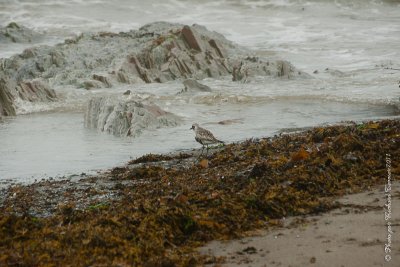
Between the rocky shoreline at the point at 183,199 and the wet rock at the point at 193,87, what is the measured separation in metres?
5.66

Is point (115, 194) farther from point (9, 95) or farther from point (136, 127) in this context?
point (9, 95)

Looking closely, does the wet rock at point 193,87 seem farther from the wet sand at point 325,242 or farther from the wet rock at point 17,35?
the wet rock at point 17,35

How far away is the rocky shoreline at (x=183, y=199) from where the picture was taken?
4406mm

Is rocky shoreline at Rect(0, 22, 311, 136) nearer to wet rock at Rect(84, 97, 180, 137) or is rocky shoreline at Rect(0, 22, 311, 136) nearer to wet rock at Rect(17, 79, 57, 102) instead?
wet rock at Rect(17, 79, 57, 102)

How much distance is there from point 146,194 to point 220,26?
18552mm

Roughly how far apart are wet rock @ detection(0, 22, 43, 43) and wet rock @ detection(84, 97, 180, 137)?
35.6 feet

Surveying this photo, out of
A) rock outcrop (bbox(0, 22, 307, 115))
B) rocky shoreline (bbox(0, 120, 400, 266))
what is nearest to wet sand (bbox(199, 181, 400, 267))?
rocky shoreline (bbox(0, 120, 400, 266))

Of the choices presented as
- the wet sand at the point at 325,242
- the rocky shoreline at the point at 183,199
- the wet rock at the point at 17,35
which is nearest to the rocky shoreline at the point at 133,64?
the wet rock at the point at 17,35

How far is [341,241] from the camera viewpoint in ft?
13.8

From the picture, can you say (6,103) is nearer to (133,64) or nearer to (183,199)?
(133,64)

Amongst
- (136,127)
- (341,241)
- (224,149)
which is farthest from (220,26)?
(341,241)

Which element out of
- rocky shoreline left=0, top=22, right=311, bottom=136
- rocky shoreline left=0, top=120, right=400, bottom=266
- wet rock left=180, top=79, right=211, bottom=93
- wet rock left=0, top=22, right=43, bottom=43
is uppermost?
wet rock left=0, top=22, right=43, bottom=43

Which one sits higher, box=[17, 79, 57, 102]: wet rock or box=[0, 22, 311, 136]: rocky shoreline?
box=[0, 22, 311, 136]: rocky shoreline

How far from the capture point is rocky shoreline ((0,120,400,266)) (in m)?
4.41
